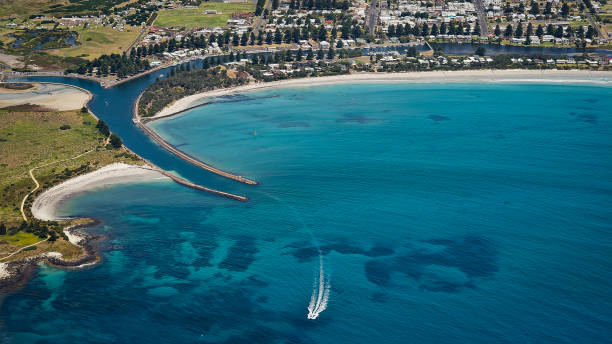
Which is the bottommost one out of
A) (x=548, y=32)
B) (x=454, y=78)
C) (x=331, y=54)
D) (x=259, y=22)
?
(x=454, y=78)

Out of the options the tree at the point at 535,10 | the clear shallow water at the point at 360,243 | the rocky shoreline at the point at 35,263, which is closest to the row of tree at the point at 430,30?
the tree at the point at 535,10

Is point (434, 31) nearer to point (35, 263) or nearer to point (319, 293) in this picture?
point (319, 293)

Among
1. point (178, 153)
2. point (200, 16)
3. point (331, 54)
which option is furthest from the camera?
point (200, 16)

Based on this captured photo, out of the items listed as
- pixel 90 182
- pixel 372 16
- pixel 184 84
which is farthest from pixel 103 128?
pixel 372 16

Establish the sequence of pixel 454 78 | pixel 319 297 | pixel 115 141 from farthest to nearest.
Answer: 1. pixel 454 78
2. pixel 115 141
3. pixel 319 297

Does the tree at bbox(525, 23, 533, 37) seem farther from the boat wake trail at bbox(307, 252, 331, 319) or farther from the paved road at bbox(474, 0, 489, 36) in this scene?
the boat wake trail at bbox(307, 252, 331, 319)

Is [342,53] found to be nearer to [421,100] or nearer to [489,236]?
[421,100]

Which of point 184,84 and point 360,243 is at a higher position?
point 184,84

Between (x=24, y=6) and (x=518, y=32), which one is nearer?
(x=518, y=32)
